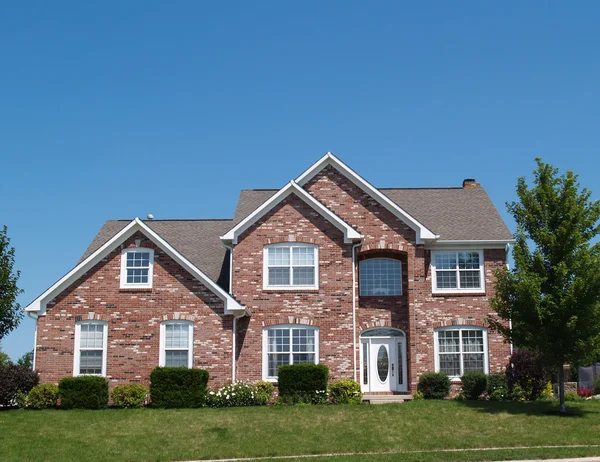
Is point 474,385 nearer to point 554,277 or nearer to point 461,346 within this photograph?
point 461,346

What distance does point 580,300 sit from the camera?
22953 millimetres

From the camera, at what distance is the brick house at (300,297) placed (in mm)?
27016

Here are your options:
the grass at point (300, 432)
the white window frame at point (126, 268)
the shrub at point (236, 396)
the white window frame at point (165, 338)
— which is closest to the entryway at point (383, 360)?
the grass at point (300, 432)

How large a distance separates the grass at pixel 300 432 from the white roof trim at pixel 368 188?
7087 millimetres

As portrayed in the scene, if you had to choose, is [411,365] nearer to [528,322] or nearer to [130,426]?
[528,322]

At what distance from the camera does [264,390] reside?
87.2ft

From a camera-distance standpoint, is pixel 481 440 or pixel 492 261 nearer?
pixel 481 440

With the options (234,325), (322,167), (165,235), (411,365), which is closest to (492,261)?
(411,365)

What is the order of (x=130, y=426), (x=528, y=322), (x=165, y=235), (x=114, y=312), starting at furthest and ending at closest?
1. (x=165, y=235)
2. (x=114, y=312)
3. (x=528, y=322)
4. (x=130, y=426)

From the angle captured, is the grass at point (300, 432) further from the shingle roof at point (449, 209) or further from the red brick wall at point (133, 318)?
the shingle roof at point (449, 209)

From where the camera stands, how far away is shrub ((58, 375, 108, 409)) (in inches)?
995

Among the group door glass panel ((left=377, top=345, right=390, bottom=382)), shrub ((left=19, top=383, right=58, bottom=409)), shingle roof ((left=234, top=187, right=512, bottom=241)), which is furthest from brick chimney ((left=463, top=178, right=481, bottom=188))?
shrub ((left=19, top=383, right=58, bottom=409))

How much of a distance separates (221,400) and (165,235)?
10.4 meters

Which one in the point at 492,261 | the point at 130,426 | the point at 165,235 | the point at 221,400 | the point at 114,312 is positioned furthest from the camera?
the point at 165,235
